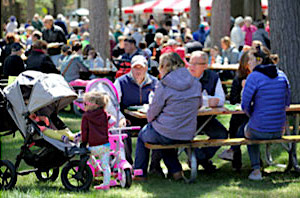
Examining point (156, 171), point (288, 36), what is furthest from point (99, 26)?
point (156, 171)

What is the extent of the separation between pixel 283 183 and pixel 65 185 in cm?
249

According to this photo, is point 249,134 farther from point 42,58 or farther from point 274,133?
point 42,58

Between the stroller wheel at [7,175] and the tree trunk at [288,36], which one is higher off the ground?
the tree trunk at [288,36]

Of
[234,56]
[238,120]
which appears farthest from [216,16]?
[238,120]

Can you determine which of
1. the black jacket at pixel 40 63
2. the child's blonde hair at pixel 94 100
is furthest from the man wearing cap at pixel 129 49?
the child's blonde hair at pixel 94 100

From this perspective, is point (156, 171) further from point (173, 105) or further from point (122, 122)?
point (173, 105)

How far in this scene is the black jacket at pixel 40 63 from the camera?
1145 centimetres

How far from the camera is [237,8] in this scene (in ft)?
85.4

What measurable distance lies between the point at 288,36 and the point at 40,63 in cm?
431

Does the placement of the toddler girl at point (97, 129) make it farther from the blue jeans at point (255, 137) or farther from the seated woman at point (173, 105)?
the blue jeans at point (255, 137)

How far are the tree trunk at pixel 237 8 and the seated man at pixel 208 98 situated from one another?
59.2ft

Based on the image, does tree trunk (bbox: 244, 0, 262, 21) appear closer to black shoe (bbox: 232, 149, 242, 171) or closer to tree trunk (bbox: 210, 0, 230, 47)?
tree trunk (bbox: 210, 0, 230, 47)

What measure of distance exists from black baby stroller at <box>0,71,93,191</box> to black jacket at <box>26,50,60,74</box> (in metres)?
4.02

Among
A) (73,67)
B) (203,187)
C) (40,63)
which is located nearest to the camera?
(203,187)
